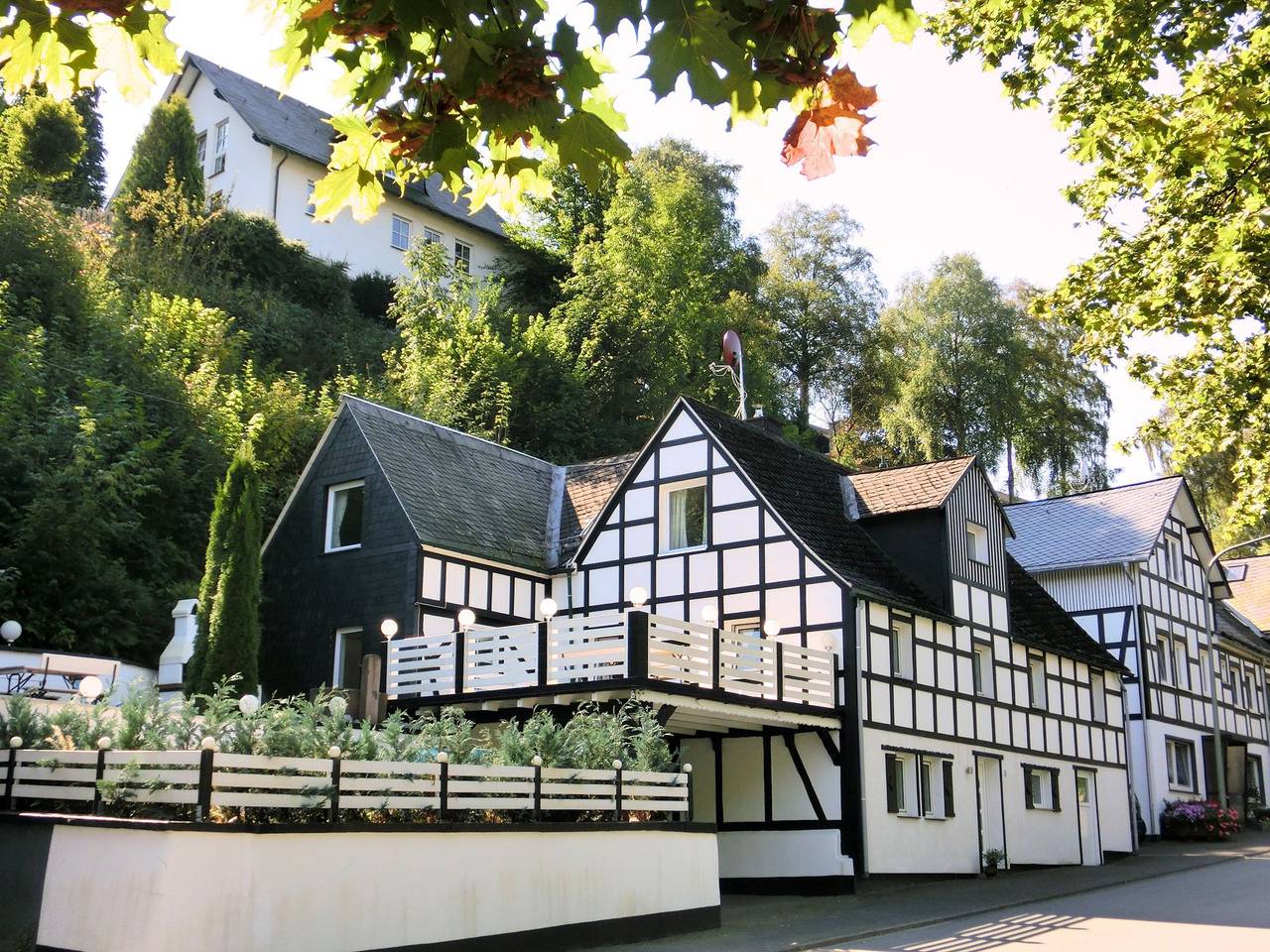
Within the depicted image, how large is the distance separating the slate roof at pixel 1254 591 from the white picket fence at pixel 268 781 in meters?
38.9

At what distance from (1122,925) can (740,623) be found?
809cm

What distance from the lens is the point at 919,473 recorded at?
82.0 ft

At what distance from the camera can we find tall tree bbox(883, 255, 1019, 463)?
153ft

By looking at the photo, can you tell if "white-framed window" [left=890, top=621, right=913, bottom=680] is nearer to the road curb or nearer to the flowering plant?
the road curb

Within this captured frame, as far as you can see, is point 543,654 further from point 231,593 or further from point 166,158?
point 166,158

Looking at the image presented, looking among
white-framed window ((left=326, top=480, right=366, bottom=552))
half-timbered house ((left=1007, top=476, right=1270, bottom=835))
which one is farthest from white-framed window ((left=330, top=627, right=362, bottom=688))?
half-timbered house ((left=1007, top=476, right=1270, bottom=835))

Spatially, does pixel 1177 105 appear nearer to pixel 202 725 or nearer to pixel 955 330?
pixel 202 725

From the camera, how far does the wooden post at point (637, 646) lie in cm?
1775

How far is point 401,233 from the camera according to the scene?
4791 cm

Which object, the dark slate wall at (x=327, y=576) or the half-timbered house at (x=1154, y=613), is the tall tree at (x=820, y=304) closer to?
the half-timbered house at (x=1154, y=613)

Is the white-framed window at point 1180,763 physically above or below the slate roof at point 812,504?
below

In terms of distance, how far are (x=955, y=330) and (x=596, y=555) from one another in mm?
27106

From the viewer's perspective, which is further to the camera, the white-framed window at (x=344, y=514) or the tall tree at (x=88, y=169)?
the tall tree at (x=88, y=169)

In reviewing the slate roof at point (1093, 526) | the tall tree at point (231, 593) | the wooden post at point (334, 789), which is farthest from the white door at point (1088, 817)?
the wooden post at point (334, 789)
